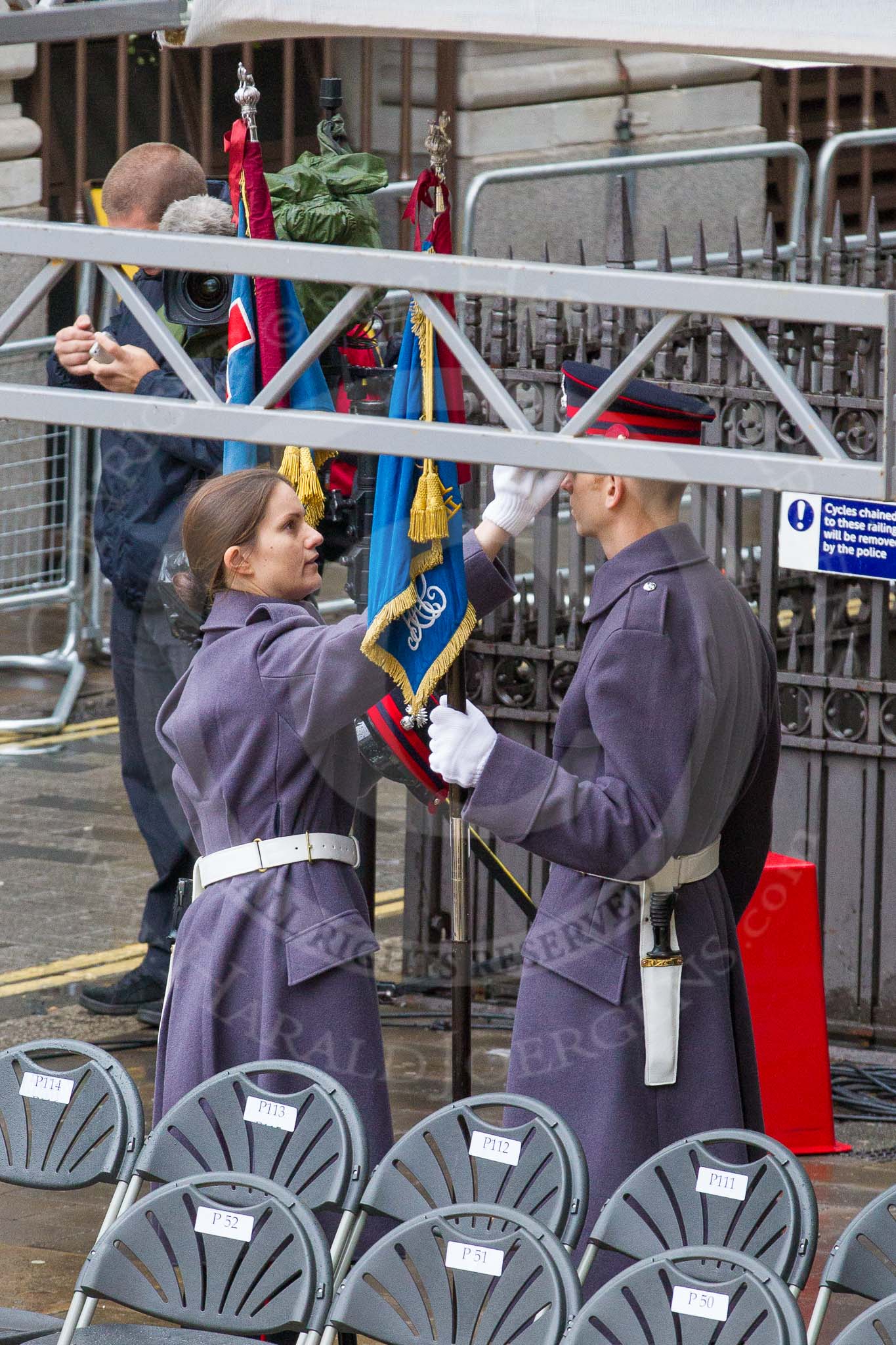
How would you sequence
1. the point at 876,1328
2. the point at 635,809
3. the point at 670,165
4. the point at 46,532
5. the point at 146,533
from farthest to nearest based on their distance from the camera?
the point at 46,532
the point at 670,165
the point at 146,533
the point at 635,809
the point at 876,1328

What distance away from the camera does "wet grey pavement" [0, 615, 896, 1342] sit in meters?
4.59

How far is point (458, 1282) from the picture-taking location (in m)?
3.12

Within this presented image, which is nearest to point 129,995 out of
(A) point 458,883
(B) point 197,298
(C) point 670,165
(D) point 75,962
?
(D) point 75,962

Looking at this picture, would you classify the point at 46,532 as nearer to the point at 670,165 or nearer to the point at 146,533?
the point at 670,165

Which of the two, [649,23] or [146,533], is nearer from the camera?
[649,23]

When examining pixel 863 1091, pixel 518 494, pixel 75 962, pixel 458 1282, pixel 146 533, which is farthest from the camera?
pixel 75 962

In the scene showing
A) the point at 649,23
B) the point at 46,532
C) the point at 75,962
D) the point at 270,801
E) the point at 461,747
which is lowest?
the point at 75,962

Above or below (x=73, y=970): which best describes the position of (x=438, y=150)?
above

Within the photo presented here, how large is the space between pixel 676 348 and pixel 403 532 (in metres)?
2.38

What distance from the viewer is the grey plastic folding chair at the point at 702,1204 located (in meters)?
3.28

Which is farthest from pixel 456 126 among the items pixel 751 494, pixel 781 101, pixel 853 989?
pixel 853 989

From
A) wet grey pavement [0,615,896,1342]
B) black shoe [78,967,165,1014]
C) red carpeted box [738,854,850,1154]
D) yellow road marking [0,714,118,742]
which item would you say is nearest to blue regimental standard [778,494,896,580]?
red carpeted box [738,854,850,1154]

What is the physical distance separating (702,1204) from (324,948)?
32.5 inches

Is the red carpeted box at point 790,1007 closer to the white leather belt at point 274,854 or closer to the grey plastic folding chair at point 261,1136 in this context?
the white leather belt at point 274,854
